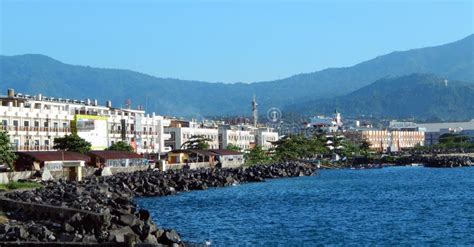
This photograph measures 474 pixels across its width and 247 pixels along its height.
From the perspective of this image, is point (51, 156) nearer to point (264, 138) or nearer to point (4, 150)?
point (4, 150)

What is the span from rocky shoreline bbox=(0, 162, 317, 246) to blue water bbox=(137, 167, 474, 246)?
9.17 ft

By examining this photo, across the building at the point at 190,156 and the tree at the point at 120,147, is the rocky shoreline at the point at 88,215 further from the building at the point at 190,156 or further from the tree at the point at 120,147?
the building at the point at 190,156

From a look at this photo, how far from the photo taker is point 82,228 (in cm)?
2969

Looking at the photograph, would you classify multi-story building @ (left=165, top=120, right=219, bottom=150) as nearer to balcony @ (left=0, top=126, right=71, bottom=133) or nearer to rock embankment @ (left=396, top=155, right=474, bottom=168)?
balcony @ (left=0, top=126, right=71, bottom=133)

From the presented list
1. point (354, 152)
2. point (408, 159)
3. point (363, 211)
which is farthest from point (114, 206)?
point (354, 152)

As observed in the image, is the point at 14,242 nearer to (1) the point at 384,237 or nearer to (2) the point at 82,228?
(2) the point at 82,228

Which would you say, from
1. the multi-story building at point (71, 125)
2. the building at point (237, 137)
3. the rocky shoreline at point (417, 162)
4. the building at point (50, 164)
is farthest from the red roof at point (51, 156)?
the rocky shoreline at point (417, 162)

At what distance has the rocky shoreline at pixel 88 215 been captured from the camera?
25719mm

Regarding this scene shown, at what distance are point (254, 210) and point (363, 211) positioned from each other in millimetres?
6555

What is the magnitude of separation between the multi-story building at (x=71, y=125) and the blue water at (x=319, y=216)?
22.3 metres

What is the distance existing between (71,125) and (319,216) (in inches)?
1930

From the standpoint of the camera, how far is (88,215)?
30469mm

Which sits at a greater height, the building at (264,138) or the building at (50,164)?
the building at (264,138)

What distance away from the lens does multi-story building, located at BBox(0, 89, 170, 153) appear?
253 ft
